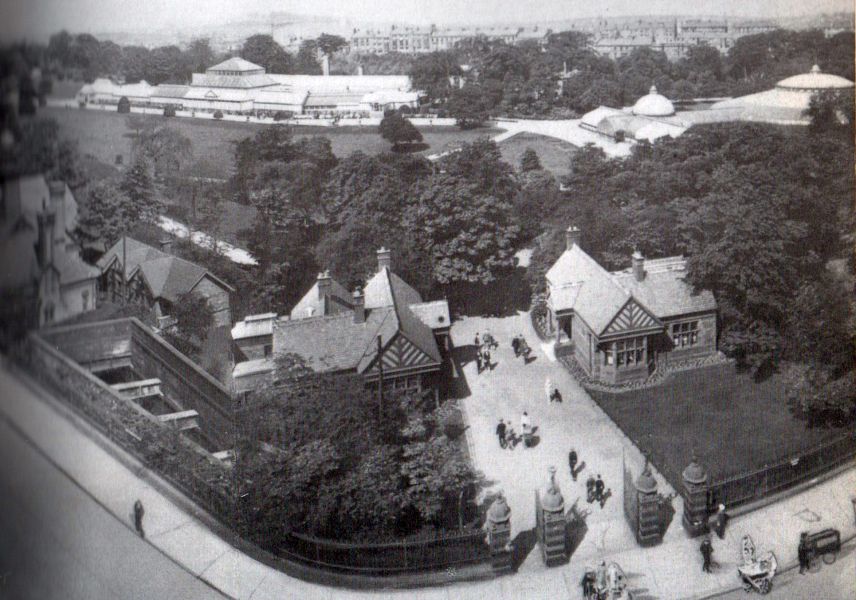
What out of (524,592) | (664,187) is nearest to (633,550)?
(524,592)

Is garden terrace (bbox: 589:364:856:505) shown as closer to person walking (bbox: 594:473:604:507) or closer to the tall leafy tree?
person walking (bbox: 594:473:604:507)

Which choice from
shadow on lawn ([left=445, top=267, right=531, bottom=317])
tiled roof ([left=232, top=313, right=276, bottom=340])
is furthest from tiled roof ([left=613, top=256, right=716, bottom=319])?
tiled roof ([left=232, top=313, right=276, bottom=340])

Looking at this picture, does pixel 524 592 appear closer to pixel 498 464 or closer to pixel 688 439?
pixel 498 464

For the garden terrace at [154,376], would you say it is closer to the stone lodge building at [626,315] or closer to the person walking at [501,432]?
the person walking at [501,432]

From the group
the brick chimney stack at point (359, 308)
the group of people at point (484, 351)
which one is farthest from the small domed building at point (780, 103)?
the brick chimney stack at point (359, 308)

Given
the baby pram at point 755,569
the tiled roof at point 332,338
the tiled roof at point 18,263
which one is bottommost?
the baby pram at point 755,569

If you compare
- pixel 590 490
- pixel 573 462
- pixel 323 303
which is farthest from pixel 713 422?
pixel 323 303
